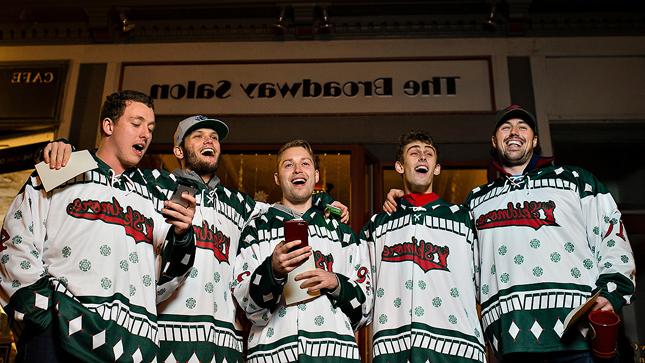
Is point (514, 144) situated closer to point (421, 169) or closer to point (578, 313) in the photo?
point (421, 169)

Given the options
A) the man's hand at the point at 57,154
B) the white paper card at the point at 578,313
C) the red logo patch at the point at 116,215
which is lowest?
the white paper card at the point at 578,313

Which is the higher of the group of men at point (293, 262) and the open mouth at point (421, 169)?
the open mouth at point (421, 169)

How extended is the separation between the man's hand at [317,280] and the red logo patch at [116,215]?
2.43 feet

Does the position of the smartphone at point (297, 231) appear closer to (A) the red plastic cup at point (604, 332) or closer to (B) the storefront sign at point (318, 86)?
(A) the red plastic cup at point (604, 332)

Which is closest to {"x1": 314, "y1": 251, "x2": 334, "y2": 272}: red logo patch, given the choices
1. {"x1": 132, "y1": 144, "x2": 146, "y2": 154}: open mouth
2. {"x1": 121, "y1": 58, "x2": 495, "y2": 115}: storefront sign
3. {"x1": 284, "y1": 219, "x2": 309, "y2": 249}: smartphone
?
{"x1": 284, "y1": 219, "x2": 309, "y2": 249}: smartphone

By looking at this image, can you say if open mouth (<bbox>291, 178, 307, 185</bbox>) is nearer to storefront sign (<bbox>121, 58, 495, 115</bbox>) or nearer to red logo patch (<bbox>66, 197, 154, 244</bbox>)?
red logo patch (<bbox>66, 197, 154, 244</bbox>)

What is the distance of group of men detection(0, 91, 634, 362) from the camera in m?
2.58

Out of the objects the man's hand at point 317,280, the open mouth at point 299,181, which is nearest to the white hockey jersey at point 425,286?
the man's hand at point 317,280

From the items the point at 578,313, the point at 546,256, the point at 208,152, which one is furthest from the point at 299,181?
the point at 578,313

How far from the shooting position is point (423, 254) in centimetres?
331

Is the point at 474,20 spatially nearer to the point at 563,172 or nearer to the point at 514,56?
the point at 514,56

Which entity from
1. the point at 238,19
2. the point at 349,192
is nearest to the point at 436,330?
the point at 349,192

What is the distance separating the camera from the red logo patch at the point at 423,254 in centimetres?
329

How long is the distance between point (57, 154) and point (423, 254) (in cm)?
182
